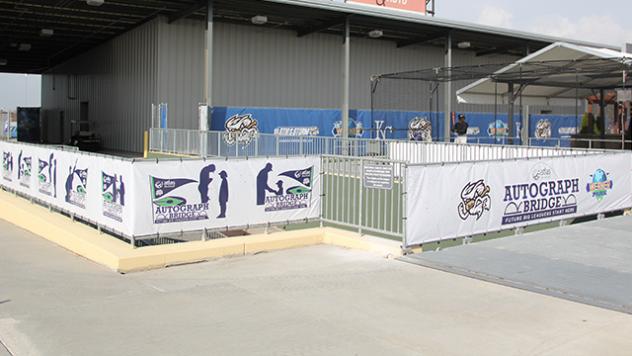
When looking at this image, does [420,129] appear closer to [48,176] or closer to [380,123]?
[380,123]

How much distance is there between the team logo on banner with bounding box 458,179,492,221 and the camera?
10898 millimetres

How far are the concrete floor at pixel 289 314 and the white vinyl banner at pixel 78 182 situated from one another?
1.15 metres

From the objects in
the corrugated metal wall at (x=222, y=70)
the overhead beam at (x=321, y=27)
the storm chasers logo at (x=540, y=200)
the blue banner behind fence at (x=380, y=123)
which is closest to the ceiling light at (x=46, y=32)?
the corrugated metal wall at (x=222, y=70)

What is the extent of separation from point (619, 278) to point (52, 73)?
51.7m

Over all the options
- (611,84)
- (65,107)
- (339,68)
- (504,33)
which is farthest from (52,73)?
(611,84)

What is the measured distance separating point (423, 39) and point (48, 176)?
2723 centimetres

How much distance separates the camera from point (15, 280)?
29.2 ft

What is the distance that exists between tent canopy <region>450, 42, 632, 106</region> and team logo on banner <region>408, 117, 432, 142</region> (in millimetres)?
5092

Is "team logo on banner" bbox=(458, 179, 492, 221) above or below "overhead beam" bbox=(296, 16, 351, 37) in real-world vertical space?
below

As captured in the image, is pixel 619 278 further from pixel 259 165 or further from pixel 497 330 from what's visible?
pixel 259 165

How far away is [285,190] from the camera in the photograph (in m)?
11.8

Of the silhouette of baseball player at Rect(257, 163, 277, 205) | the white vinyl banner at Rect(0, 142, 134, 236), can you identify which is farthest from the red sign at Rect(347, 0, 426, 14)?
the silhouette of baseball player at Rect(257, 163, 277, 205)

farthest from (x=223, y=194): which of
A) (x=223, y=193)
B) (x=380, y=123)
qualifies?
(x=380, y=123)

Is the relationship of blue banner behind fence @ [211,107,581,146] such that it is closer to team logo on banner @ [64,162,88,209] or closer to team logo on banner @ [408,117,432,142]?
team logo on banner @ [408,117,432,142]
